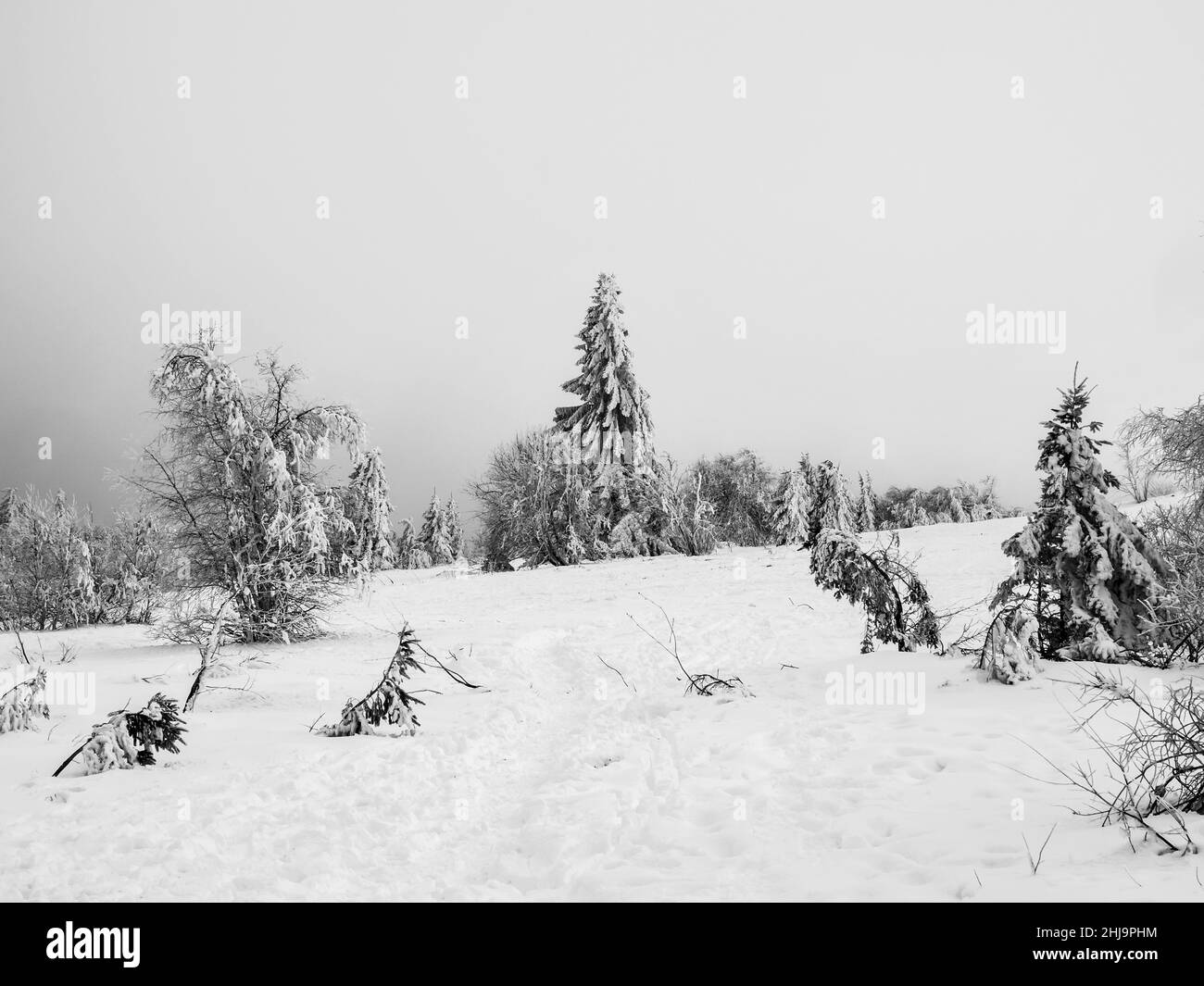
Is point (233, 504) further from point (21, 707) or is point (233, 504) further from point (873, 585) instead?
point (873, 585)

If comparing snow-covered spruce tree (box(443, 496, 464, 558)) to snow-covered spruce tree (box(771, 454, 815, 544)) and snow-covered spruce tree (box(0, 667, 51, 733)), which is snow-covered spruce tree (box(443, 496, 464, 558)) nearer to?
snow-covered spruce tree (box(771, 454, 815, 544))

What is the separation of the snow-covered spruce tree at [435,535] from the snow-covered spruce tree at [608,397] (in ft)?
118

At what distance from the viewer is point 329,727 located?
6520mm

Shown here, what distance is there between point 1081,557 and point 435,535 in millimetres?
59637

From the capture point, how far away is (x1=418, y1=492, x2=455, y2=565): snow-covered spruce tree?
62.8m

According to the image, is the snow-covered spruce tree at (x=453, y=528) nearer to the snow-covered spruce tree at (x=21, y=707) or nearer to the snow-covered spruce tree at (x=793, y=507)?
the snow-covered spruce tree at (x=793, y=507)

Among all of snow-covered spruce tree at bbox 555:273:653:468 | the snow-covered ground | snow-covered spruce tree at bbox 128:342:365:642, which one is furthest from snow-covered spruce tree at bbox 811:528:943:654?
snow-covered spruce tree at bbox 555:273:653:468

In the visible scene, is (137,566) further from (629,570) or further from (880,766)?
(880,766)

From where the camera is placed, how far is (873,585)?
31.2ft

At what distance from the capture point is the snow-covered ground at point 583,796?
11.7 feet

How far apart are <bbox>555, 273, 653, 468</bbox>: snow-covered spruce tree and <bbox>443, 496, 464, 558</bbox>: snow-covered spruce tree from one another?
125 ft
